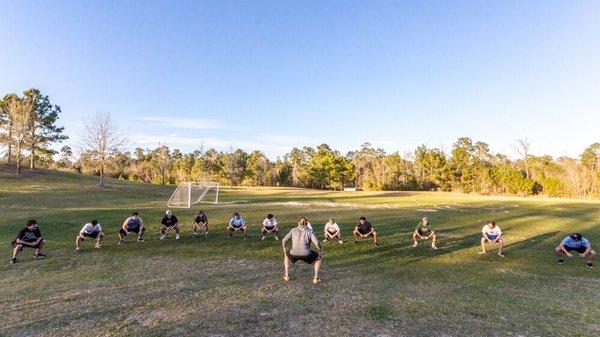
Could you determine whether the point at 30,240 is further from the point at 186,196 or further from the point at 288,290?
the point at 186,196

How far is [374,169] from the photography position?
93.9 metres

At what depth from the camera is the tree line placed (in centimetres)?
7144

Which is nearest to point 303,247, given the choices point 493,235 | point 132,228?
point 493,235

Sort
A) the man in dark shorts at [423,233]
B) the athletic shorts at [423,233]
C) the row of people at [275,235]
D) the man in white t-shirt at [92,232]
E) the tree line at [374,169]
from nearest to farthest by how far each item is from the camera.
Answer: the row of people at [275,235] < the man in white t-shirt at [92,232] < the man in dark shorts at [423,233] < the athletic shorts at [423,233] < the tree line at [374,169]

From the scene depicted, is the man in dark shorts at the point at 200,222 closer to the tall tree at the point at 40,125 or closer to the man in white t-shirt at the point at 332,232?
the man in white t-shirt at the point at 332,232

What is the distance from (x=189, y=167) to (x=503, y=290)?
88.6 meters

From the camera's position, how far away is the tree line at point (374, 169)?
234 feet

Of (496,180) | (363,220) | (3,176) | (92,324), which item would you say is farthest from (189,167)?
(92,324)

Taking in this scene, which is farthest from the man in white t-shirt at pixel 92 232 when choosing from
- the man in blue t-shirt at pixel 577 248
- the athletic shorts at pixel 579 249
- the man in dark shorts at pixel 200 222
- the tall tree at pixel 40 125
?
the tall tree at pixel 40 125

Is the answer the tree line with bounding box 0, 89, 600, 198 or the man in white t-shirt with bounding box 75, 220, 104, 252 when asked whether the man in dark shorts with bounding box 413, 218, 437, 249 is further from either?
the tree line with bounding box 0, 89, 600, 198

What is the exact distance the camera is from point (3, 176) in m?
42.7

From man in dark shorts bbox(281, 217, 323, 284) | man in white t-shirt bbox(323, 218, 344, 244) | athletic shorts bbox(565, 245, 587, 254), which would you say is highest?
man in dark shorts bbox(281, 217, 323, 284)

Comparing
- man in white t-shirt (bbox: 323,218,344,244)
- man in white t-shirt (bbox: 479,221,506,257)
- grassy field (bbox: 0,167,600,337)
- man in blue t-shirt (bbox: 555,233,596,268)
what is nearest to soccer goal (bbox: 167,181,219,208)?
grassy field (bbox: 0,167,600,337)

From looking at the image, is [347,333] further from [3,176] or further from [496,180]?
[496,180]
